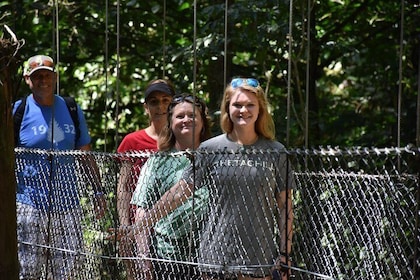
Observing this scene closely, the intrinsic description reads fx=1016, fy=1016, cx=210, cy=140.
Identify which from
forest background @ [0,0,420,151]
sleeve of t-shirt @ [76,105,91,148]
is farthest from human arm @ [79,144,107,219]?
forest background @ [0,0,420,151]

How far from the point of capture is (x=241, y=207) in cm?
379

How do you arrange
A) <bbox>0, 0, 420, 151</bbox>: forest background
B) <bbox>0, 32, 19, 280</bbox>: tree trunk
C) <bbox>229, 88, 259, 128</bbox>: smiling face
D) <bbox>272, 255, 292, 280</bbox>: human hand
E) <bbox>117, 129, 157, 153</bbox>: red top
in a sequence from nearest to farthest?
<bbox>0, 32, 19, 280</bbox>: tree trunk → <bbox>272, 255, 292, 280</bbox>: human hand → <bbox>229, 88, 259, 128</bbox>: smiling face → <bbox>117, 129, 157, 153</bbox>: red top → <bbox>0, 0, 420, 151</bbox>: forest background

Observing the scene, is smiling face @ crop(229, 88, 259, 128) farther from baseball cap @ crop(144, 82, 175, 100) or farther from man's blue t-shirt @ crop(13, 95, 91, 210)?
man's blue t-shirt @ crop(13, 95, 91, 210)

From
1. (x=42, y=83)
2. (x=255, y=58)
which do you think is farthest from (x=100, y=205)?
(x=255, y=58)

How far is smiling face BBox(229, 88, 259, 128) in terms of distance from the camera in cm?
394

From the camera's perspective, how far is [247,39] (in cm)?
632

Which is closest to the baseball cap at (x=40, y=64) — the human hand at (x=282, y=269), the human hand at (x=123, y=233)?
the human hand at (x=123, y=233)

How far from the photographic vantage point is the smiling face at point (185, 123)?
430 cm

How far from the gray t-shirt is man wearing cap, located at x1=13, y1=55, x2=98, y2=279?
101cm

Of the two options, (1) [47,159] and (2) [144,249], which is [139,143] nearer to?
(1) [47,159]

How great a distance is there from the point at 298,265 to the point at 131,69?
14.2ft

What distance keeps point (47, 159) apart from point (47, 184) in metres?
0.13

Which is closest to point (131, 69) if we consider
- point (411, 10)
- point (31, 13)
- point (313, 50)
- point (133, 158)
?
point (31, 13)

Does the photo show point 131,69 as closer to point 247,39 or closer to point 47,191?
point 247,39
